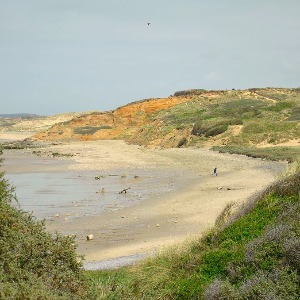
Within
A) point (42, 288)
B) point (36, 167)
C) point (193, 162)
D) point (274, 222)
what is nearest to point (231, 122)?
point (193, 162)

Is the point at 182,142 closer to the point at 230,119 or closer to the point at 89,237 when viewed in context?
the point at 230,119

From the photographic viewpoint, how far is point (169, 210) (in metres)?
17.9

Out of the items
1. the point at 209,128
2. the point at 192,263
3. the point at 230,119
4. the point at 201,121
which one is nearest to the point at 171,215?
the point at 192,263

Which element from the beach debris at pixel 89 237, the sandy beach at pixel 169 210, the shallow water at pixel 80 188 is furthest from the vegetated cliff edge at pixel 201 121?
the beach debris at pixel 89 237

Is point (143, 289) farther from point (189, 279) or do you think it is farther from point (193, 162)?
point (193, 162)

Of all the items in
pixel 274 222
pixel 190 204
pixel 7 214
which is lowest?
pixel 190 204

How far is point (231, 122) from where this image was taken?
4972 centimetres

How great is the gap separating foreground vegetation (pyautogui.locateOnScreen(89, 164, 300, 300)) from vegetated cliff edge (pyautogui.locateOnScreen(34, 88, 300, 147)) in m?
34.1

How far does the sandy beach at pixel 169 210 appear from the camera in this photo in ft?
43.4

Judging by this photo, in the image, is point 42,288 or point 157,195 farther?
point 157,195

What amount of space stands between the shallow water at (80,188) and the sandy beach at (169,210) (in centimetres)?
32

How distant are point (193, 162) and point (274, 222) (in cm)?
2757

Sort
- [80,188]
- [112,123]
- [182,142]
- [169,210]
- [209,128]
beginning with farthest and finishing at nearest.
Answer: [112,123] < [182,142] < [209,128] < [80,188] < [169,210]

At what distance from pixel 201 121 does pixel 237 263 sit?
4679 centimetres
